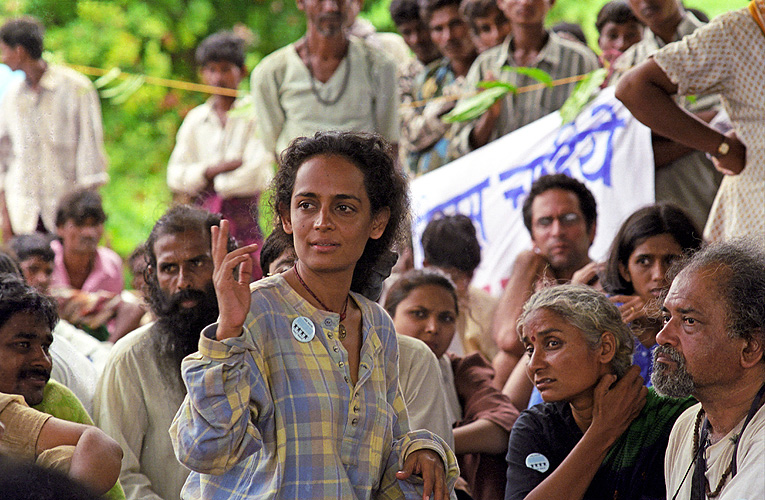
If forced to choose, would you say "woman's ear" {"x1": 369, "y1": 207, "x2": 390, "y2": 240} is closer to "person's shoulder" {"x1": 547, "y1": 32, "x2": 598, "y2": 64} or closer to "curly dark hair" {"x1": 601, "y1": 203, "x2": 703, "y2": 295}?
"curly dark hair" {"x1": 601, "y1": 203, "x2": 703, "y2": 295}

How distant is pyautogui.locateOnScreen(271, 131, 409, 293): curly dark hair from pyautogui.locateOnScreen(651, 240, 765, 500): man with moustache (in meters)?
0.90

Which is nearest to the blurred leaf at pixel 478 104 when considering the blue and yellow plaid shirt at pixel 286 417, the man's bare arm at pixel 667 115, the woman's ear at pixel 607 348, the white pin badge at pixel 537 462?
the man's bare arm at pixel 667 115

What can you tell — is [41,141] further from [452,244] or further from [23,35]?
[452,244]

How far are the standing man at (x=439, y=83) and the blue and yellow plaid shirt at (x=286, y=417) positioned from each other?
4215 millimetres

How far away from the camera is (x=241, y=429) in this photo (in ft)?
7.51

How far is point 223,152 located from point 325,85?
4.83 feet

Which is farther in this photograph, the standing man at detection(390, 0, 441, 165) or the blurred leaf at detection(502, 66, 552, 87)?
the standing man at detection(390, 0, 441, 165)

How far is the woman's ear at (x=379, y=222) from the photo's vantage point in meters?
2.78

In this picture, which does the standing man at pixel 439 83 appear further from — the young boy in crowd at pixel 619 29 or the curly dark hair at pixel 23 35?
the curly dark hair at pixel 23 35

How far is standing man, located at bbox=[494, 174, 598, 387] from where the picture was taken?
16.2 feet

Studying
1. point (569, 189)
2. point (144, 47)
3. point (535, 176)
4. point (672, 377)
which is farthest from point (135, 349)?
point (144, 47)

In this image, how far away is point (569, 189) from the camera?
5.16 meters

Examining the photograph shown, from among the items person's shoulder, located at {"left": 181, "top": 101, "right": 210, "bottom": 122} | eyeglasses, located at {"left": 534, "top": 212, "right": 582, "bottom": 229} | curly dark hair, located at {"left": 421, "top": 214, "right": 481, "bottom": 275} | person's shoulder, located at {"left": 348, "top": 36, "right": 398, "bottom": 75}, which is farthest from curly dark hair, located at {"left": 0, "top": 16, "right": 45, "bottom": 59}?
eyeglasses, located at {"left": 534, "top": 212, "right": 582, "bottom": 229}

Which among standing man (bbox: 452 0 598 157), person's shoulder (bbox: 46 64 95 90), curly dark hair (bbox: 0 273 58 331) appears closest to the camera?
curly dark hair (bbox: 0 273 58 331)
